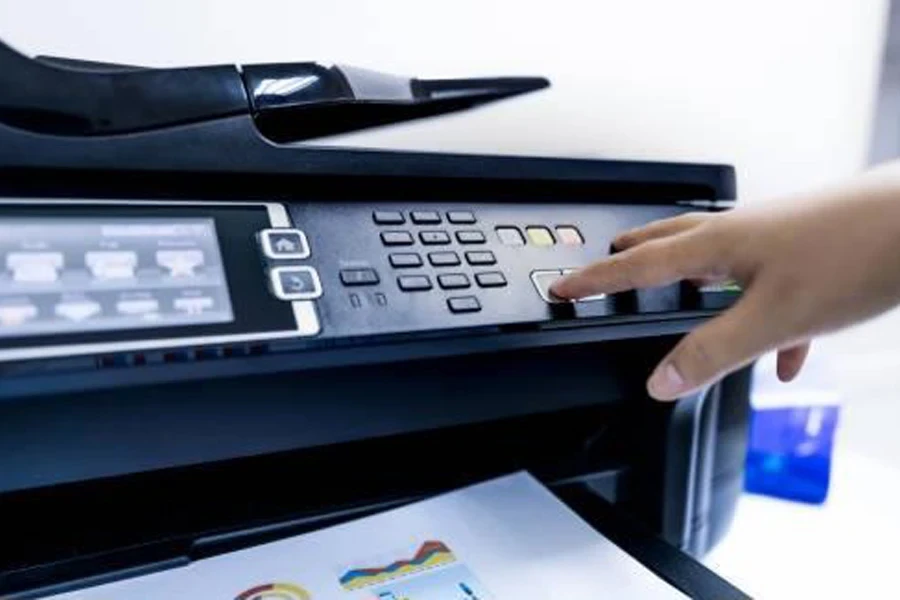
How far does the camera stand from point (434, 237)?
356 millimetres

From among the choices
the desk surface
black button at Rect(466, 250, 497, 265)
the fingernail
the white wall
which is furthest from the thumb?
the white wall

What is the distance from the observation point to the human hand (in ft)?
1.07

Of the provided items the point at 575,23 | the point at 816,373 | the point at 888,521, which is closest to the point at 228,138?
the point at 575,23

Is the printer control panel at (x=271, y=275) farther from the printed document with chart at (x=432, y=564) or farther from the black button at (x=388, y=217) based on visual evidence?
the printed document with chart at (x=432, y=564)

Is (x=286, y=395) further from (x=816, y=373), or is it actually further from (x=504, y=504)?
(x=816, y=373)

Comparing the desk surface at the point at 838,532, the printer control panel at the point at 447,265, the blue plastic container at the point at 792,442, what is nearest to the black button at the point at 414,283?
the printer control panel at the point at 447,265

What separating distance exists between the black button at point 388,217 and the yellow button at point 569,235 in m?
0.09

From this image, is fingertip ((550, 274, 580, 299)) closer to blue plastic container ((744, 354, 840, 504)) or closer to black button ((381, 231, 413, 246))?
black button ((381, 231, 413, 246))

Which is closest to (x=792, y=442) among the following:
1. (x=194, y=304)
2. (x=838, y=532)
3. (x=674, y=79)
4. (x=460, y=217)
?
(x=838, y=532)

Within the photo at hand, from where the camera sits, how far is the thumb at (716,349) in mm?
338

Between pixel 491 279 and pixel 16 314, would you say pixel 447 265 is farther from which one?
pixel 16 314

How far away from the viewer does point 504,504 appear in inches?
17.3

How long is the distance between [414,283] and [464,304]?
0.03 m

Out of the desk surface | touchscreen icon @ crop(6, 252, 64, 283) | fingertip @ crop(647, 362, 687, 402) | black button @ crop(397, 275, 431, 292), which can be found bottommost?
the desk surface
